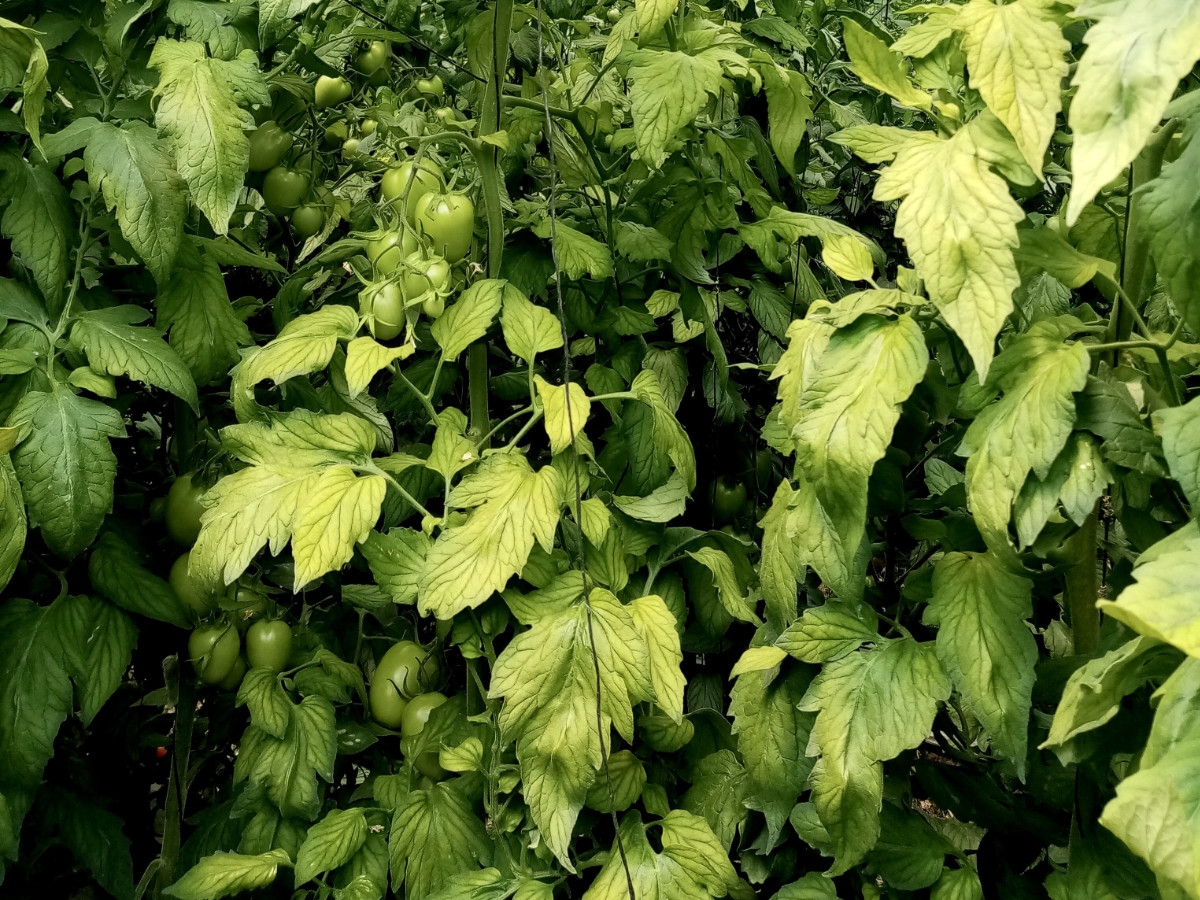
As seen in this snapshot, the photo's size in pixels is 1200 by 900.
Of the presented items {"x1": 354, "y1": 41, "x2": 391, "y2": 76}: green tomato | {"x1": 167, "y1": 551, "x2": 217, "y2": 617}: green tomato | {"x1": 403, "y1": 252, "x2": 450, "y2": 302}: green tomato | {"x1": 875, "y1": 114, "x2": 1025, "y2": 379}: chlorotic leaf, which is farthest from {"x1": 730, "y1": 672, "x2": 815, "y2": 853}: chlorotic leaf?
{"x1": 354, "y1": 41, "x2": 391, "y2": 76}: green tomato

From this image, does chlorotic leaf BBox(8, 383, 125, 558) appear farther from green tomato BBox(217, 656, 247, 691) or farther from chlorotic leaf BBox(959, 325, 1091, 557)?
chlorotic leaf BBox(959, 325, 1091, 557)

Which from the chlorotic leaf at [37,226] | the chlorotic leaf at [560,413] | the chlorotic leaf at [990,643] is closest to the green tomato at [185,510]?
the chlorotic leaf at [37,226]

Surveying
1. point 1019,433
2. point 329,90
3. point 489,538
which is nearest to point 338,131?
point 329,90

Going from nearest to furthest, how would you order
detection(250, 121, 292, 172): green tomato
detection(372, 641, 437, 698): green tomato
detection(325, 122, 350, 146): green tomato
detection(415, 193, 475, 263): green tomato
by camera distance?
detection(415, 193, 475, 263): green tomato
detection(372, 641, 437, 698): green tomato
detection(250, 121, 292, 172): green tomato
detection(325, 122, 350, 146): green tomato

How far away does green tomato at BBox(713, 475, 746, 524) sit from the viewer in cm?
138

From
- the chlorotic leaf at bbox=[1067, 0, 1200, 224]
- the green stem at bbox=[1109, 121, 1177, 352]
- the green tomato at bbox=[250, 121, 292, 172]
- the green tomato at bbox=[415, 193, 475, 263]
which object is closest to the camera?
the chlorotic leaf at bbox=[1067, 0, 1200, 224]

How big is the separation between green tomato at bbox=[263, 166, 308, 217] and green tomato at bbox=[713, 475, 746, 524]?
2.23 ft

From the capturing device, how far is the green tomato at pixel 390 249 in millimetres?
1015

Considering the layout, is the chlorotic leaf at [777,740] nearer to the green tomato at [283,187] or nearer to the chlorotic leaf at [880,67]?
the chlorotic leaf at [880,67]

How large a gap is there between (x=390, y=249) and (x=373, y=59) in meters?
0.49

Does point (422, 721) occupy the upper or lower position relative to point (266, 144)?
lower

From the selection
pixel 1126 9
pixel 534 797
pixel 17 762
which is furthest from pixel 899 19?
pixel 17 762

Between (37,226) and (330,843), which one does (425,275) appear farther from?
(330,843)

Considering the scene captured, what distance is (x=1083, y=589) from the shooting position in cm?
89
